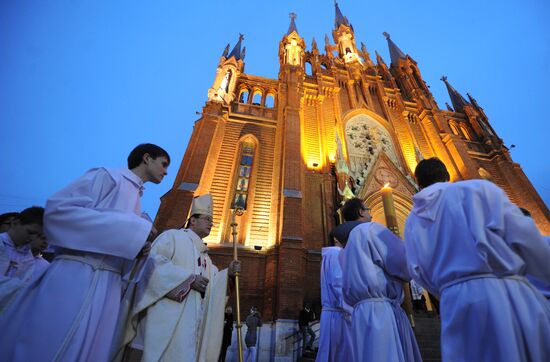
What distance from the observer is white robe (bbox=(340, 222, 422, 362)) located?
235 cm

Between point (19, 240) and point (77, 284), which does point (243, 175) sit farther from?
point (77, 284)

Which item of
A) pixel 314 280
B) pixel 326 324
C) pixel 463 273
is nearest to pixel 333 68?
pixel 314 280

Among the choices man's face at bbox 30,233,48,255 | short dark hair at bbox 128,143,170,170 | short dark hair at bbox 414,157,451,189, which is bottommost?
man's face at bbox 30,233,48,255

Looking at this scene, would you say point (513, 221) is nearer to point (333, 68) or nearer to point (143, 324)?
point (143, 324)

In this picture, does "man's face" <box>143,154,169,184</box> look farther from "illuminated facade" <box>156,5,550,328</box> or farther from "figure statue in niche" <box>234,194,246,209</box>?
"figure statue in niche" <box>234,194,246,209</box>

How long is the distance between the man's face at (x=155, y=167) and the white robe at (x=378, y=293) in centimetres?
209

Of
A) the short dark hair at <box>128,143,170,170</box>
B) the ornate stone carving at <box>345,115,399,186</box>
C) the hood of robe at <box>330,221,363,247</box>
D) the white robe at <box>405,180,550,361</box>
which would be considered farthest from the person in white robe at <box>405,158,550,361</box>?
the ornate stone carving at <box>345,115,399,186</box>

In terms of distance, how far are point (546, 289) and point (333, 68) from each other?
791 inches

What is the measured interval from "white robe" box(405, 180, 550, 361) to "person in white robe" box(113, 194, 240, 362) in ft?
6.78

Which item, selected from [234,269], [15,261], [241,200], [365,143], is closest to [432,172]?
[234,269]

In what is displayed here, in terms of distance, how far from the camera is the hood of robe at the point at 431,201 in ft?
6.37

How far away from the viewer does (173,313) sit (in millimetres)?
2350

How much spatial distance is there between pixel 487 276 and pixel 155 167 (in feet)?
9.05

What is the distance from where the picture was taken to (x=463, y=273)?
1672mm
